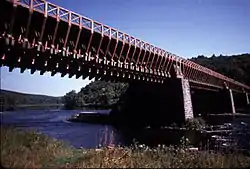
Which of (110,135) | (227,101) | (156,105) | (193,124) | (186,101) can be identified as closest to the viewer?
(110,135)

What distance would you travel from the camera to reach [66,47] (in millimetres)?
24594

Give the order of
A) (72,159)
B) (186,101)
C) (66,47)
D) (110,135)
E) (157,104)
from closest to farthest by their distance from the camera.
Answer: (72,159)
(66,47)
(110,135)
(186,101)
(157,104)

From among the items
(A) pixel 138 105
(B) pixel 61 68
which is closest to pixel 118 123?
(A) pixel 138 105

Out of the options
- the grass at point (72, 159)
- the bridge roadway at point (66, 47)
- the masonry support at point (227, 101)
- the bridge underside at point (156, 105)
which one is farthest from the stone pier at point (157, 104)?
the masonry support at point (227, 101)

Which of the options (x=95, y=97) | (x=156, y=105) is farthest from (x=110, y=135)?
(x=95, y=97)

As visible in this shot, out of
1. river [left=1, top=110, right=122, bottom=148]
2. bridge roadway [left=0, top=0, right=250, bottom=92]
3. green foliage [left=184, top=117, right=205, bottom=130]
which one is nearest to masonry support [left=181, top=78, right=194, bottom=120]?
green foliage [left=184, top=117, right=205, bottom=130]

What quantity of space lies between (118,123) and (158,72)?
63.0 feet

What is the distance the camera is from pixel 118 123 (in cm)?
5541

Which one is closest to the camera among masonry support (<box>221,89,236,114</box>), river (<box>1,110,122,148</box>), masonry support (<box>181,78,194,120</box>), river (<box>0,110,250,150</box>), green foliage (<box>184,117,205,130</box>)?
river (<box>1,110,122,148</box>)

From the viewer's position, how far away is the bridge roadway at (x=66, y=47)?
19.5 meters

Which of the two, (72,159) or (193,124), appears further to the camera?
(193,124)

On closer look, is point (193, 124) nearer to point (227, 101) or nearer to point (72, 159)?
point (72, 159)

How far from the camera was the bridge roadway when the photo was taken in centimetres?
1948

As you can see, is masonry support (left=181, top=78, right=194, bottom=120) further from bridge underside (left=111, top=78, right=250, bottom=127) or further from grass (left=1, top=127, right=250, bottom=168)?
grass (left=1, top=127, right=250, bottom=168)
